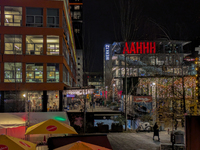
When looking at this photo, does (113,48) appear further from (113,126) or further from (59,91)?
(113,126)

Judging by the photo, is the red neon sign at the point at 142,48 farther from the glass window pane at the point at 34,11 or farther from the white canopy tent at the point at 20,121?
the white canopy tent at the point at 20,121

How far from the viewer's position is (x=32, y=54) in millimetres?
27125

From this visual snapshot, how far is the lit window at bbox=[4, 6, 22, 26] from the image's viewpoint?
87.3 ft

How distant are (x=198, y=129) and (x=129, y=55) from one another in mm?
53128

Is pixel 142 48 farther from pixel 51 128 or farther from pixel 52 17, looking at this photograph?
pixel 51 128

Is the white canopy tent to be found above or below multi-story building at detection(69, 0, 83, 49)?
below

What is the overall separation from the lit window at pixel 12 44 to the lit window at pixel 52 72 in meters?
4.40

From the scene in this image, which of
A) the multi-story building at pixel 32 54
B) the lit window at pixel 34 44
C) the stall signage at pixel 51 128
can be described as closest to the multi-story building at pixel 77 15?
the multi-story building at pixel 32 54

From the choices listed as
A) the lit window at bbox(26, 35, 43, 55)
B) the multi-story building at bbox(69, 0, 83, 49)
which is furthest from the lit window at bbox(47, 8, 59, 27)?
the multi-story building at bbox(69, 0, 83, 49)

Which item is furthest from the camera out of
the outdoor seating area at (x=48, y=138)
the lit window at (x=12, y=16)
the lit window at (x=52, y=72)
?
the lit window at (x=52, y=72)

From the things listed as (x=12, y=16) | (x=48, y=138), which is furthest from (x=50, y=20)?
(x=48, y=138)

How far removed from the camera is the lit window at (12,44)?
26.4 metres

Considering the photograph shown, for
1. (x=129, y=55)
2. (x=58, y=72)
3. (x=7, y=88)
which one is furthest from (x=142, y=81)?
(x=129, y=55)

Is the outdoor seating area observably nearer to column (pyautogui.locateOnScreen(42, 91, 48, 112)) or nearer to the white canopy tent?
the white canopy tent
